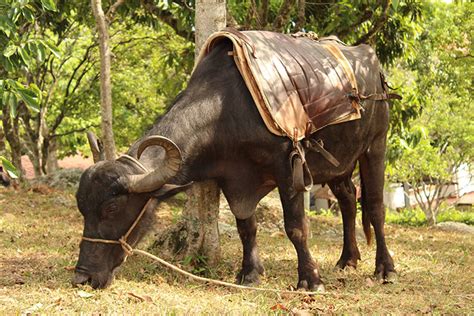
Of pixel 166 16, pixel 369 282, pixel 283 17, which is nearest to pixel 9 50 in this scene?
pixel 369 282

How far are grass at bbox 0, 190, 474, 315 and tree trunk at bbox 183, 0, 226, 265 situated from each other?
260 millimetres

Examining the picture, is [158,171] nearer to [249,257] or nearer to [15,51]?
[249,257]

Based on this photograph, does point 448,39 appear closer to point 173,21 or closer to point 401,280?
point 173,21

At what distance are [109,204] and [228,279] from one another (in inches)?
61.9

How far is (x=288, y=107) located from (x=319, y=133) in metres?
0.61

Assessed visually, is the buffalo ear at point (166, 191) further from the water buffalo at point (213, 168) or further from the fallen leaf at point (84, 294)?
the fallen leaf at point (84, 294)

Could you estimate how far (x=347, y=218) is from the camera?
714 centimetres

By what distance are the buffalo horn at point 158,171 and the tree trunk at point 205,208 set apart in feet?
4.23

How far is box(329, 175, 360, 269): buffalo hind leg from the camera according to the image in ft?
22.7

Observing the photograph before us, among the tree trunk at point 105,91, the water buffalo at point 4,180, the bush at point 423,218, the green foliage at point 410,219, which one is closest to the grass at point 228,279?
the tree trunk at point 105,91

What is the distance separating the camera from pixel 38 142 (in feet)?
50.1

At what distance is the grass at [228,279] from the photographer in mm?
4793

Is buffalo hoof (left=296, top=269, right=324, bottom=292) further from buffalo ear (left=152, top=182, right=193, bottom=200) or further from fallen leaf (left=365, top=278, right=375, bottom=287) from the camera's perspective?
buffalo ear (left=152, top=182, right=193, bottom=200)

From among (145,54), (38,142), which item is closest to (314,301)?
(38,142)
